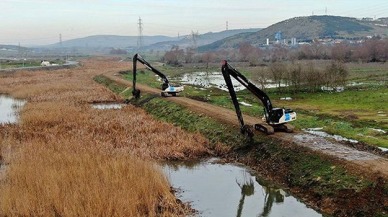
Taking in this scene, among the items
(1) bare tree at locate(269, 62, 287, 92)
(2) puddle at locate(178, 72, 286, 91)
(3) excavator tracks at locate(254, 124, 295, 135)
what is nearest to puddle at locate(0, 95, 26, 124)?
(3) excavator tracks at locate(254, 124, 295, 135)

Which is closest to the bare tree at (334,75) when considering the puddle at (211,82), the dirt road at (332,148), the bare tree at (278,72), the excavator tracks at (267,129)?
the bare tree at (278,72)

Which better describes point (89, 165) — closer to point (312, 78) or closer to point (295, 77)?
point (295, 77)

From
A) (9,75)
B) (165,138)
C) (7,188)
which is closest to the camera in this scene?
(7,188)

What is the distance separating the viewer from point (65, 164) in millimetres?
15867

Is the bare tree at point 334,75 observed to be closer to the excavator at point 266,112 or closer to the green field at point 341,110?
the green field at point 341,110

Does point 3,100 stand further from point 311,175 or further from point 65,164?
point 311,175

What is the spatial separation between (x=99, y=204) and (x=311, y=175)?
8.83m

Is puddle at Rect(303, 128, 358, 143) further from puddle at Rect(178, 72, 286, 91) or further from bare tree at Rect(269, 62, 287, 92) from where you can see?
puddle at Rect(178, 72, 286, 91)

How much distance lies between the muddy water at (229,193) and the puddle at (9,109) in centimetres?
1833

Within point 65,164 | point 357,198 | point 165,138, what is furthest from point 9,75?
point 357,198

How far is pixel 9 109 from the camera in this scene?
38.6 m

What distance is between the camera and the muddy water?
566 inches

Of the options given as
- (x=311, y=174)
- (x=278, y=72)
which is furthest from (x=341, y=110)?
(x=311, y=174)

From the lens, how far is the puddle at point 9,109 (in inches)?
1278
